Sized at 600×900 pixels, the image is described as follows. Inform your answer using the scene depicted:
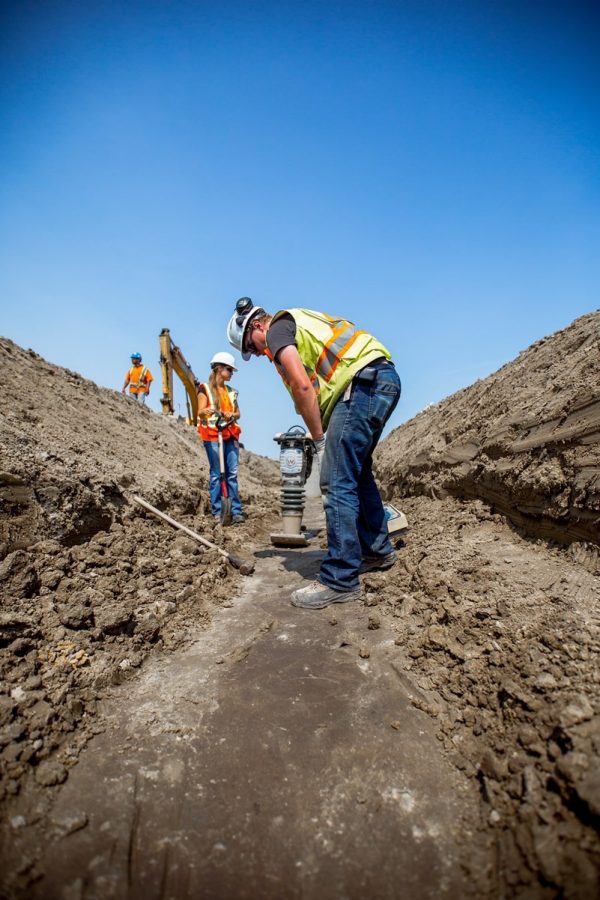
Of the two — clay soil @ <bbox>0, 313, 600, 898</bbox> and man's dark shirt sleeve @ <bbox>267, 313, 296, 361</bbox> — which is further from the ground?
man's dark shirt sleeve @ <bbox>267, 313, 296, 361</bbox>

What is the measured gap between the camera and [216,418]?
19.8ft

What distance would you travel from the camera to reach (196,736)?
1.81 metres

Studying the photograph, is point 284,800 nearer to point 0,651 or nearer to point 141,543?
point 0,651

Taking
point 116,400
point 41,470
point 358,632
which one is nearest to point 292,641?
point 358,632

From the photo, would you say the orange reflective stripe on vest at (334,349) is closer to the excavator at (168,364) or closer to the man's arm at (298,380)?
the man's arm at (298,380)

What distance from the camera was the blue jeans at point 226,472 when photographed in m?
6.07

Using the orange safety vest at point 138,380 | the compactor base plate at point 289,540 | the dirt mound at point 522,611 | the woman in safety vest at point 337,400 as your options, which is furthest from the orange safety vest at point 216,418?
the orange safety vest at point 138,380

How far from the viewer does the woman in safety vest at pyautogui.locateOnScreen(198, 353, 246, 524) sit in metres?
6.04

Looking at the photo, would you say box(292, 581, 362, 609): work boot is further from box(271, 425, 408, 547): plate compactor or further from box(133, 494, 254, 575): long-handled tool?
box(271, 425, 408, 547): plate compactor

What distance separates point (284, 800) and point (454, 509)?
324cm

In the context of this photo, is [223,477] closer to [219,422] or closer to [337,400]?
[219,422]

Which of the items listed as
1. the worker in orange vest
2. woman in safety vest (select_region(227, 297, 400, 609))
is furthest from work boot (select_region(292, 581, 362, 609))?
the worker in orange vest

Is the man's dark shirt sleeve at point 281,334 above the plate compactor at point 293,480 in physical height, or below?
above

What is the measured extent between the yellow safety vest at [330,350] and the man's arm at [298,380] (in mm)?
118
